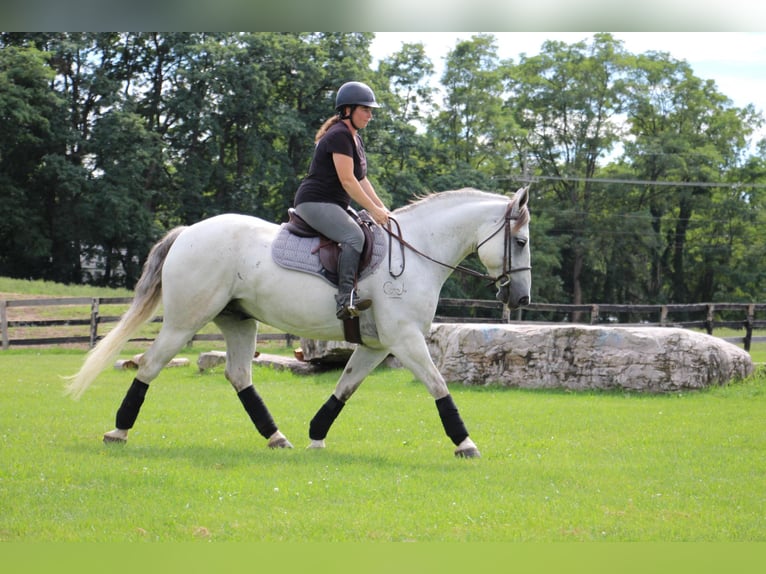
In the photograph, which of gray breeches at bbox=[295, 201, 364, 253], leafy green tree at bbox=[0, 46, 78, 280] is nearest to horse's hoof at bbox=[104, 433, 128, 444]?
gray breeches at bbox=[295, 201, 364, 253]

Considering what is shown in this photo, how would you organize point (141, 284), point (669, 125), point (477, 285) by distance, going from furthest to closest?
point (669, 125) < point (477, 285) < point (141, 284)

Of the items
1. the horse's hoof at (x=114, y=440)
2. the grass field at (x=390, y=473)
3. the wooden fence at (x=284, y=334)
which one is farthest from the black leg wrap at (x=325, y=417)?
the wooden fence at (x=284, y=334)

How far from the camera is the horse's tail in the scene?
8211 millimetres

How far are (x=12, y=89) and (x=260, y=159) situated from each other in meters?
11.4

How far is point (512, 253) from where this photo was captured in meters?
8.23

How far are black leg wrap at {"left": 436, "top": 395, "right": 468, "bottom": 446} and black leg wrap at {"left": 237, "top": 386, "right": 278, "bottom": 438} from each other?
1743 millimetres

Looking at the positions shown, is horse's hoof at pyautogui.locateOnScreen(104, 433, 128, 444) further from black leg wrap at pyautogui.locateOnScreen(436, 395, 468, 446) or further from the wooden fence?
the wooden fence

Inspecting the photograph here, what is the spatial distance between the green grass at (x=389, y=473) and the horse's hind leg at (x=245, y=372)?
22 cm

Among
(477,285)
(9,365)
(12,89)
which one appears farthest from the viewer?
(477,285)

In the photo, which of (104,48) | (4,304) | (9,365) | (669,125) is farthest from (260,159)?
(669,125)

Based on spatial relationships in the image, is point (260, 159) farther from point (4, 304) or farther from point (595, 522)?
point (595, 522)

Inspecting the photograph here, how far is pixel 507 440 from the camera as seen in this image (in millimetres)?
9117

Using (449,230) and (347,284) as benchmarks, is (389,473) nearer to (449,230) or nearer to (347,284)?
(347,284)

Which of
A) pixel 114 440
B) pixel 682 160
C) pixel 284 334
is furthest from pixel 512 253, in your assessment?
pixel 682 160
